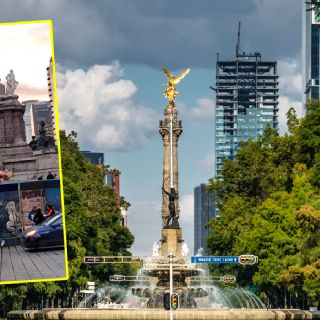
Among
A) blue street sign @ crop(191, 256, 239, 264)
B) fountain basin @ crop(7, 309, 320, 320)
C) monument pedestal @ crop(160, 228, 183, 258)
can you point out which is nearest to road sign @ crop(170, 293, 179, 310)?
fountain basin @ crop(7, 309, 320, 320)

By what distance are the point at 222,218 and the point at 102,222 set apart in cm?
2387

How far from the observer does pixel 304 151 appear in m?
91.0

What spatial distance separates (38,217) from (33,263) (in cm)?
154

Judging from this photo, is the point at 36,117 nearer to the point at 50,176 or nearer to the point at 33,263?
the point at 50,176

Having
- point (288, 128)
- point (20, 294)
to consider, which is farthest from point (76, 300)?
point (288, 128)

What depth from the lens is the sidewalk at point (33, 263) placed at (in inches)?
1315

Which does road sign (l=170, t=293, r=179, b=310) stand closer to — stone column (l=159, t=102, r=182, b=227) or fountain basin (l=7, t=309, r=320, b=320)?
fountain basin (l=7, t=309, r=320, b=320)

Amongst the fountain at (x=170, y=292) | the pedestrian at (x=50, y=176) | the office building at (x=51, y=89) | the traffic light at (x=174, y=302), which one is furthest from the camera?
the traffic light at (x=174, y=302)

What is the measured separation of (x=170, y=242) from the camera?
88.2m

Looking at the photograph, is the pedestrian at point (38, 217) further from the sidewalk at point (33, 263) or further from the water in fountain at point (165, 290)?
the water in fountain at point (165, 290)

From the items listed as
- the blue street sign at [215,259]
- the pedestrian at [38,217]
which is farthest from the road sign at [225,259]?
the pedestrian at [38,217]

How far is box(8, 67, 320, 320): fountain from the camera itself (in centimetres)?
4753

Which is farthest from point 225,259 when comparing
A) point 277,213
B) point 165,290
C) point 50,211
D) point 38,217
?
point 277,213

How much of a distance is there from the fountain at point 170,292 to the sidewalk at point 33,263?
42.8ft
